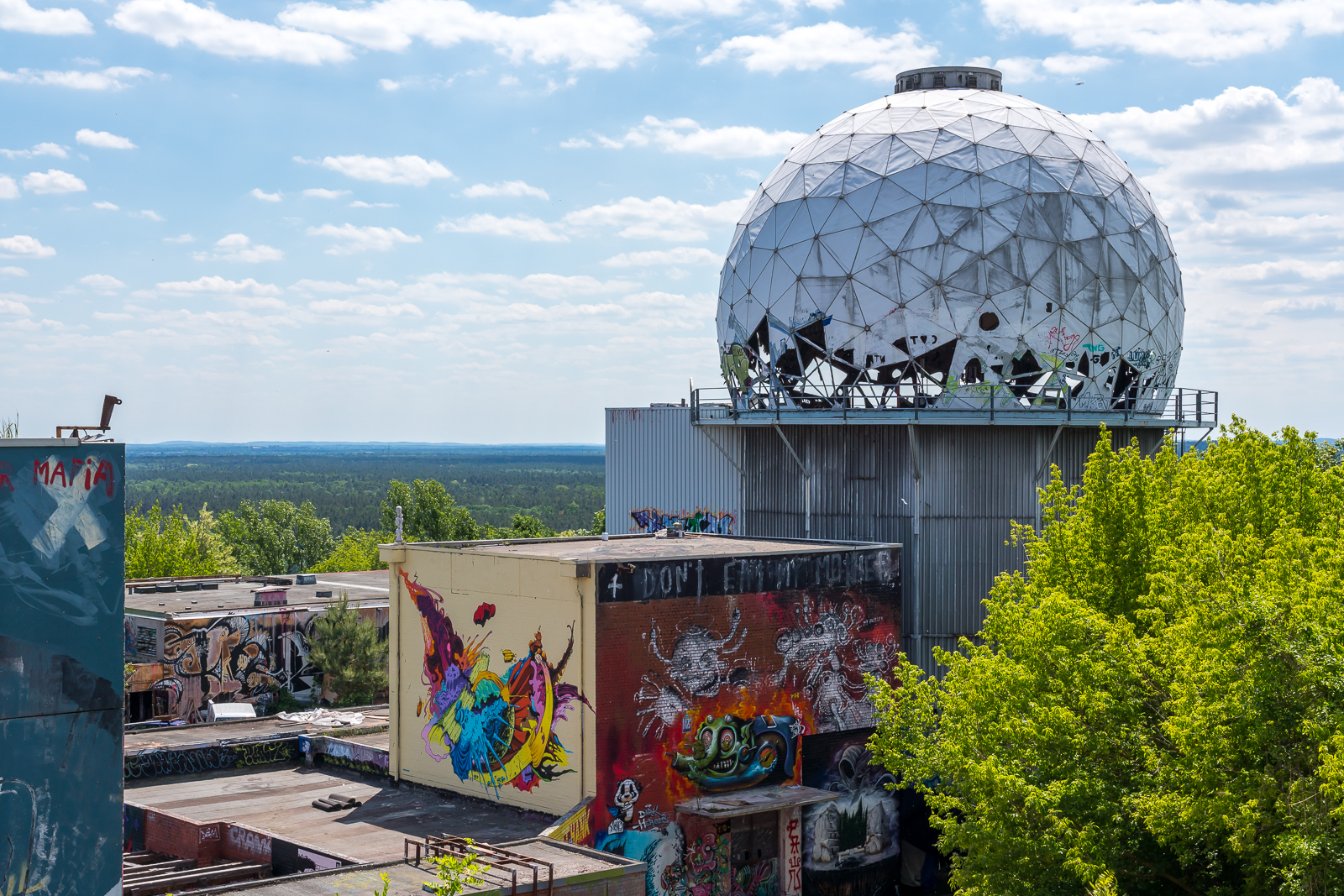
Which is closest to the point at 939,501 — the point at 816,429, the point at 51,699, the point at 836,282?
the point at 816,429

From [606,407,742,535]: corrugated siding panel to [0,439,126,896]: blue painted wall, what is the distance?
21.3 metres

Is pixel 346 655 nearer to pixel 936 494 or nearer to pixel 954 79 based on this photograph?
pixel 936 494

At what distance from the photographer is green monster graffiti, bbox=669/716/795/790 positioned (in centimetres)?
2464

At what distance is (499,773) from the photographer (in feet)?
82.1

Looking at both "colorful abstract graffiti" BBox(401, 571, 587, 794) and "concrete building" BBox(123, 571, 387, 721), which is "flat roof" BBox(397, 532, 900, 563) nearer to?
"colorful abstract graffiti" BBox(401, 571, 587, 794)

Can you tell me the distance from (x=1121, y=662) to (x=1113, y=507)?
13.2 ft

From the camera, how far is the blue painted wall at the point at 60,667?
14617 millimetres

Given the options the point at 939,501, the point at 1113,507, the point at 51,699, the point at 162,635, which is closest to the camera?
the point at 51,699

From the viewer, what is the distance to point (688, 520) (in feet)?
118

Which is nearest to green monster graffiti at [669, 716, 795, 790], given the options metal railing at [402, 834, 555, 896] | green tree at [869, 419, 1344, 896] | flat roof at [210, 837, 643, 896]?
green tree at [869, 419, 1344, 896]

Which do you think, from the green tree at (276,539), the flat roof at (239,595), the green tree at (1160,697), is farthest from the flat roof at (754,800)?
the green tree at (276,539)

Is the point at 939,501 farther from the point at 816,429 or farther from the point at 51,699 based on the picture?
the point at 51,699

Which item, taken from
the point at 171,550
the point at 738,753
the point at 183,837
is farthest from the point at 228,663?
the point at 171,550

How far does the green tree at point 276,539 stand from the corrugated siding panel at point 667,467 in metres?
46.4
